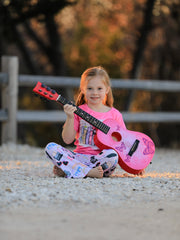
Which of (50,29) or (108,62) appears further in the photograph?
(108,62)

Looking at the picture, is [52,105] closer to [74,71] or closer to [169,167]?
[74,71]

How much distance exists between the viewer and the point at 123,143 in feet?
12.8

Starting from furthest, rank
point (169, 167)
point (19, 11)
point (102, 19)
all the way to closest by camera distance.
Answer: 1. point (102, 19)
2. point (19, 11)
3. point (169, 167)

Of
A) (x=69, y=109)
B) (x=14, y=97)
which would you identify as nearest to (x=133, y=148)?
(x=69, y=109)

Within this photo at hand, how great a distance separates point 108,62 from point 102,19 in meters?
1.73

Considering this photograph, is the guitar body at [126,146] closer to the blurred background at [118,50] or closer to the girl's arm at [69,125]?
the girl's arm at [69,125]

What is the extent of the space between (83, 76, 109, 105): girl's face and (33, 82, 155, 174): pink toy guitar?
223mm

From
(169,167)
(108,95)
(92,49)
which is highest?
(92,49)

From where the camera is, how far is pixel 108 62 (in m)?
13.0

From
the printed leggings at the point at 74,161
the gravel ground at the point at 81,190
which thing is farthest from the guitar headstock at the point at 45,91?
the gravel ground at the point at 81,190

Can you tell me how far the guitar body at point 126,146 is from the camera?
3.83m

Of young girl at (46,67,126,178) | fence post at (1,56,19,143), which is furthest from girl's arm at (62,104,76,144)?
fence post at (1,56,19,143)

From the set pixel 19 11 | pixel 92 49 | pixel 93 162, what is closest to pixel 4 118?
pixel 19 11

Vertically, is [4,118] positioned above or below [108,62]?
below
